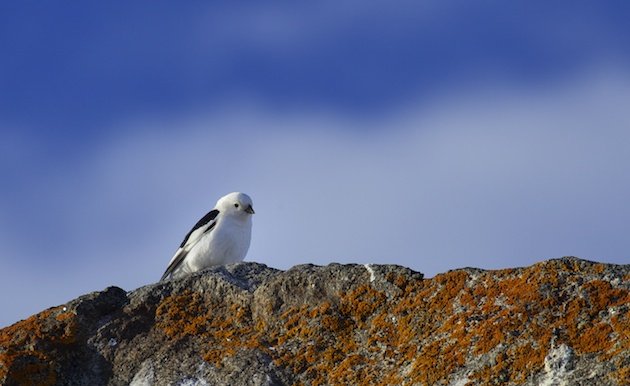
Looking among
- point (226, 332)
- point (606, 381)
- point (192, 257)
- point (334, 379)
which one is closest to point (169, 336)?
point (226, 332)

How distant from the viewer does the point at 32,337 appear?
291 inches

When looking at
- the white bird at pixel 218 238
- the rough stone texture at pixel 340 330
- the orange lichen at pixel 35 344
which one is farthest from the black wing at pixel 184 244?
the orange lichen at pixel 35 344

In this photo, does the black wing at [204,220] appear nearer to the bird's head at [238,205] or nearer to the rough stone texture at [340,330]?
the bird's head at [238,205]

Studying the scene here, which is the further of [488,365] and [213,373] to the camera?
[213,373]

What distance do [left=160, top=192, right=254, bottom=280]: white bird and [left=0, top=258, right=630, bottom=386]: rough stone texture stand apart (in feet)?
16.1

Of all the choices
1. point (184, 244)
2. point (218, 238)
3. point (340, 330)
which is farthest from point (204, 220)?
point (340, 330)

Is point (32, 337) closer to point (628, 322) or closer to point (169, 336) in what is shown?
point (169, 336)

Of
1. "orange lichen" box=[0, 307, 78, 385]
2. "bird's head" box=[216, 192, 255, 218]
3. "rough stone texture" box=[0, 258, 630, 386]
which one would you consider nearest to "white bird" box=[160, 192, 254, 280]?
"bird's head" box=[216, 192, 255, 218]

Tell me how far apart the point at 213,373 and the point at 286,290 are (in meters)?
0.85

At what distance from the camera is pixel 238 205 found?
13.6 meters

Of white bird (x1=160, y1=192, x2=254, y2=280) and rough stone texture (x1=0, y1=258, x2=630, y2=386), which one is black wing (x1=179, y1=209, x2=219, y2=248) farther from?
rough stone texture (x1=0, y1=258, x2=630, y2=386)

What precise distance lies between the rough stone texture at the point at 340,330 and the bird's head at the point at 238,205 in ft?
18.1

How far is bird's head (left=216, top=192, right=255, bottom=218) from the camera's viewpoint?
1355cm

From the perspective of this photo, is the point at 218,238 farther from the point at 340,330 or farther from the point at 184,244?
the point at 340,330
